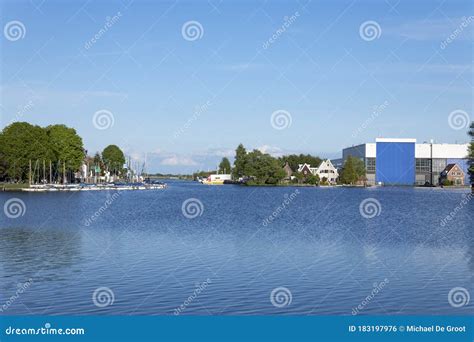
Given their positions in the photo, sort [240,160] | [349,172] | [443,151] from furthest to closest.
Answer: [443,151]
[240,160]
[349,172]

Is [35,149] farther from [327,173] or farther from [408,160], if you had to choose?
[408,160]

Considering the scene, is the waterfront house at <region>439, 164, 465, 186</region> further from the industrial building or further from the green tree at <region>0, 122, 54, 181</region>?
the green tree at <region>0, 122, 54, 181</region>

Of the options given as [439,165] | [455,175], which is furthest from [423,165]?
[455,175]

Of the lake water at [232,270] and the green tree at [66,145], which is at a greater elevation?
the green tree at [66,145]

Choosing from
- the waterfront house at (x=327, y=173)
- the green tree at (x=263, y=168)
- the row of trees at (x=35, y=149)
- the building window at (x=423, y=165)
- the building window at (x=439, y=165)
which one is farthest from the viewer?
the waterfront house at (x=327, y=173)

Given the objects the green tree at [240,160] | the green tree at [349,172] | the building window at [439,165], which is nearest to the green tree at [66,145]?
the green tree at [240,160]

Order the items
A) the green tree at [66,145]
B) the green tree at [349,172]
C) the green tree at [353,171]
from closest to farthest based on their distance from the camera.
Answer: the green tree at [66,145] < the green tree at [349,172] < the green tree at [353,171]

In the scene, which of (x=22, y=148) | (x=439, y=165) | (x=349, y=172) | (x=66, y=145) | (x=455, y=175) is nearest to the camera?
(x=22, y=148)

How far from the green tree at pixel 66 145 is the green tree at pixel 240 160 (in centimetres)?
6086

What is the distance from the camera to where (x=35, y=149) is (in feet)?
403

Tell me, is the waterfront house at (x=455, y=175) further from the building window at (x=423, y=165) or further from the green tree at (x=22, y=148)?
the green tree at (x=22, y=148)

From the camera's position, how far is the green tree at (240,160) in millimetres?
186500

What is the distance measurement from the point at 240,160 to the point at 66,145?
6808cm

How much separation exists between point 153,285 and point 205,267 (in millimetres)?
4094
